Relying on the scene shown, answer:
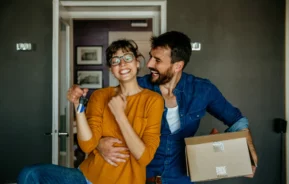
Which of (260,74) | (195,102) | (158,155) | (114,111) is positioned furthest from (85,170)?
(260,74)

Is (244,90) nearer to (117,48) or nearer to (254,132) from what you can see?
(254,132)

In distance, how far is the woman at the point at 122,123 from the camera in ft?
4.39

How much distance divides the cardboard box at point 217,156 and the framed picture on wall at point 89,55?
4.77m

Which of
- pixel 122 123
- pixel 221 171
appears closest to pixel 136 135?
pixel 122 123

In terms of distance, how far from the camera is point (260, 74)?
3646 millimetres

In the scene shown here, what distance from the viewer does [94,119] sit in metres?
1.45

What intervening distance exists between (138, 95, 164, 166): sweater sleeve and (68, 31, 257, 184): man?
0.27m

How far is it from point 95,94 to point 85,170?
351 millimetres

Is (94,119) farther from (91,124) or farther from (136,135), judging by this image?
(136,135)

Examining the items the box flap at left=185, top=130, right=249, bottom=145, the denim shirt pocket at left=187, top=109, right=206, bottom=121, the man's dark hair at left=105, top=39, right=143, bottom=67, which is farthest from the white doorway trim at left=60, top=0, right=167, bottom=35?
the box flap at left=185, top=130, right=249, bottom=145

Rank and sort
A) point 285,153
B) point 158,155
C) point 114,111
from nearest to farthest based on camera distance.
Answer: point 114,111 < point 158,155 < point 285,153

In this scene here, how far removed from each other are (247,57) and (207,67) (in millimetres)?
449

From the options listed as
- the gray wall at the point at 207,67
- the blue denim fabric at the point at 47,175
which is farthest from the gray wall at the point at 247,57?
the blue denim fabric at the point at 47,175

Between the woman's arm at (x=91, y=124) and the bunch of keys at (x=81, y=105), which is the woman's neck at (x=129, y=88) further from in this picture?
the bunch of keys at (x=81, y=105)
